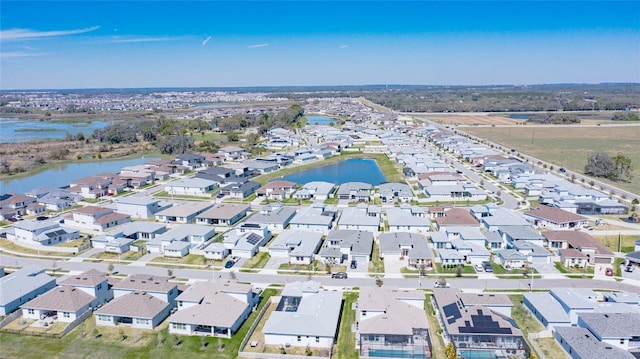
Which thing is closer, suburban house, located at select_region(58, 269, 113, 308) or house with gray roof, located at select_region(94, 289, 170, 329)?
house with gray roof, located at select_region(94, 289, 170, 329)

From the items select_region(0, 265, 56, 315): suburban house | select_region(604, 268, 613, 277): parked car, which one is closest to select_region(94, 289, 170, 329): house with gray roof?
select_region(0, 265, 56, 315): suburban house

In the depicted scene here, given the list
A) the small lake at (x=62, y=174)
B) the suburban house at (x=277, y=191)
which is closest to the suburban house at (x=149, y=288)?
the suburban house at (x=277, y=191)

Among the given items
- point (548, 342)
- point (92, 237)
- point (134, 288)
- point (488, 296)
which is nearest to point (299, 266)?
point (134, 288)

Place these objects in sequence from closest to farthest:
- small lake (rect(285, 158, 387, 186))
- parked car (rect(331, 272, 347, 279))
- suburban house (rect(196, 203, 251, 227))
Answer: parked car (rect(331, 272, 347, 279))
suburban house (rect(196, 203, 251, 227))
small lake (rect(285, 158, 387, 186))

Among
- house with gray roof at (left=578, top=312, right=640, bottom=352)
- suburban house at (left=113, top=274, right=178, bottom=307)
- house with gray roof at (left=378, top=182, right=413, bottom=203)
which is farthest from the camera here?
house with gray roof at (left=378, top=182, right=413, bottom=203)

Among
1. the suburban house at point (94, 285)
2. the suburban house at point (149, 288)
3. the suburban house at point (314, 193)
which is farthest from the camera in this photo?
the suburban house at point (314, 193)

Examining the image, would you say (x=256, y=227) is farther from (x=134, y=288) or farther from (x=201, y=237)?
(x=134, y=288)

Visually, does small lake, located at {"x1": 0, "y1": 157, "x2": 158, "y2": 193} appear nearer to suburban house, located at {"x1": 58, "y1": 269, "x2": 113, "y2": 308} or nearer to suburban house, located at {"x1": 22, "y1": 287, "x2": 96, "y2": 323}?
suburban house, located at {"x1": 58, "y1": 269, "x2": 113, "y2": 308}

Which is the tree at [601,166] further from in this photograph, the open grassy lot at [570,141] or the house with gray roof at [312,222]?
the house with gray roof at [312,222]
